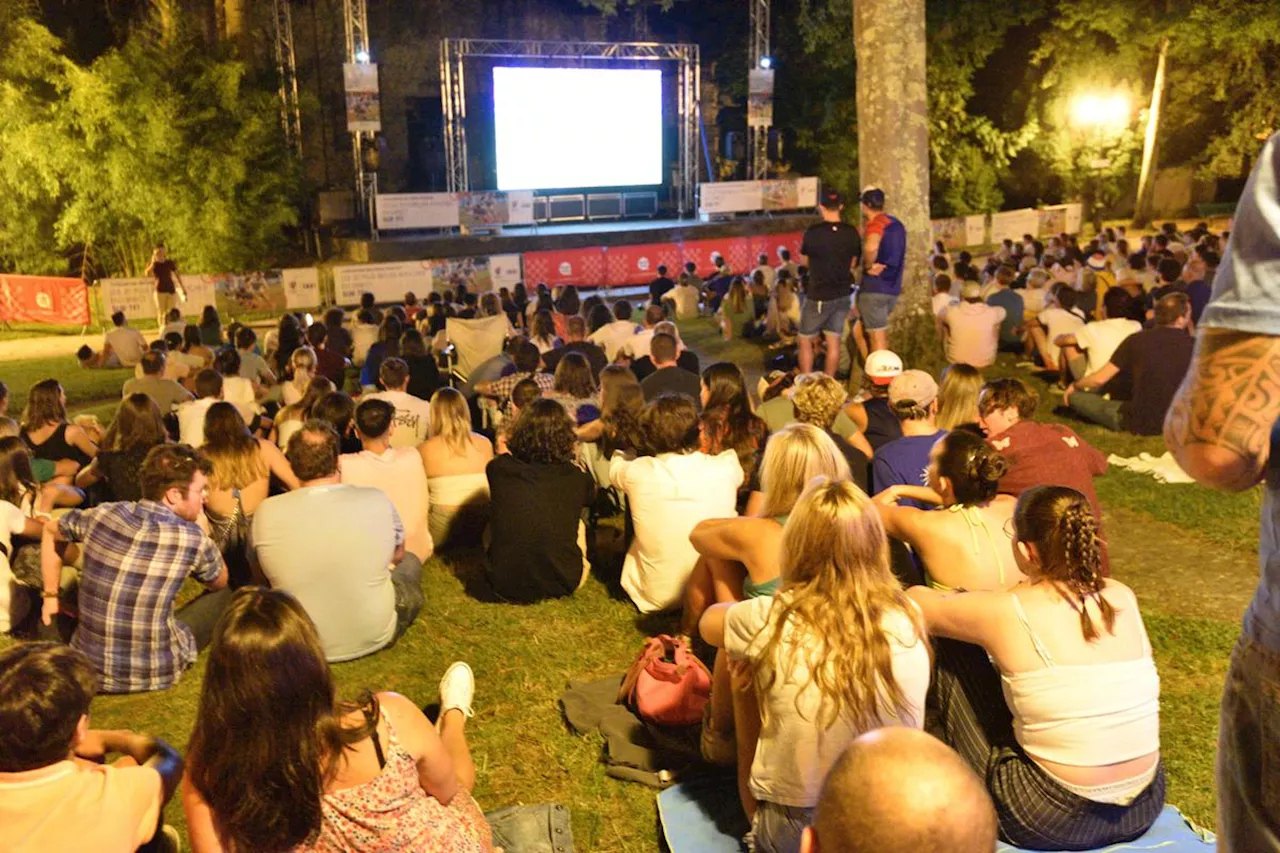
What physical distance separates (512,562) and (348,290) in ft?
42.6

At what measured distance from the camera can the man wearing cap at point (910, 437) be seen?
16.8 feet

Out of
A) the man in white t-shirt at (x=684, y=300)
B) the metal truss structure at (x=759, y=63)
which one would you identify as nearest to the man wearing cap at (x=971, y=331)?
the man in white t-shirt at (x=684, y=300)

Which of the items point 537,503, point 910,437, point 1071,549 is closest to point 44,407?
point 537,503

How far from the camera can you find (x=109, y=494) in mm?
6125

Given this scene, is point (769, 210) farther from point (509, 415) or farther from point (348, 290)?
point (509, 415)

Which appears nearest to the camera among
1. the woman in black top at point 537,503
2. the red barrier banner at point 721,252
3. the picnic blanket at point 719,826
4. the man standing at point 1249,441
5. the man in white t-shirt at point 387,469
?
the man standing at point 1249,441

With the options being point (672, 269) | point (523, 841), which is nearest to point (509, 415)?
point (523, 841)

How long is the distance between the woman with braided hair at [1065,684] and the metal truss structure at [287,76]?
62.3 ft

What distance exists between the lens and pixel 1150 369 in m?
7.88

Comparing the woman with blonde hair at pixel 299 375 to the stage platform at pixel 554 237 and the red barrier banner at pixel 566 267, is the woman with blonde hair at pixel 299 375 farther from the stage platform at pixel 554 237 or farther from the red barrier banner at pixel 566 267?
the stage platform at pixel 554 237

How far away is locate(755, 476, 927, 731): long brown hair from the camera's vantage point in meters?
2.99

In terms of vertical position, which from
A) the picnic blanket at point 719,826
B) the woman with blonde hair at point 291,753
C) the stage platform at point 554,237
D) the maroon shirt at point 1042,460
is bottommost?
the picnic blanket at point 719,826

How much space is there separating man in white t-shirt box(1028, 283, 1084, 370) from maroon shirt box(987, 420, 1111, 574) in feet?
17.6

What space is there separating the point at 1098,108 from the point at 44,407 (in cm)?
2362
